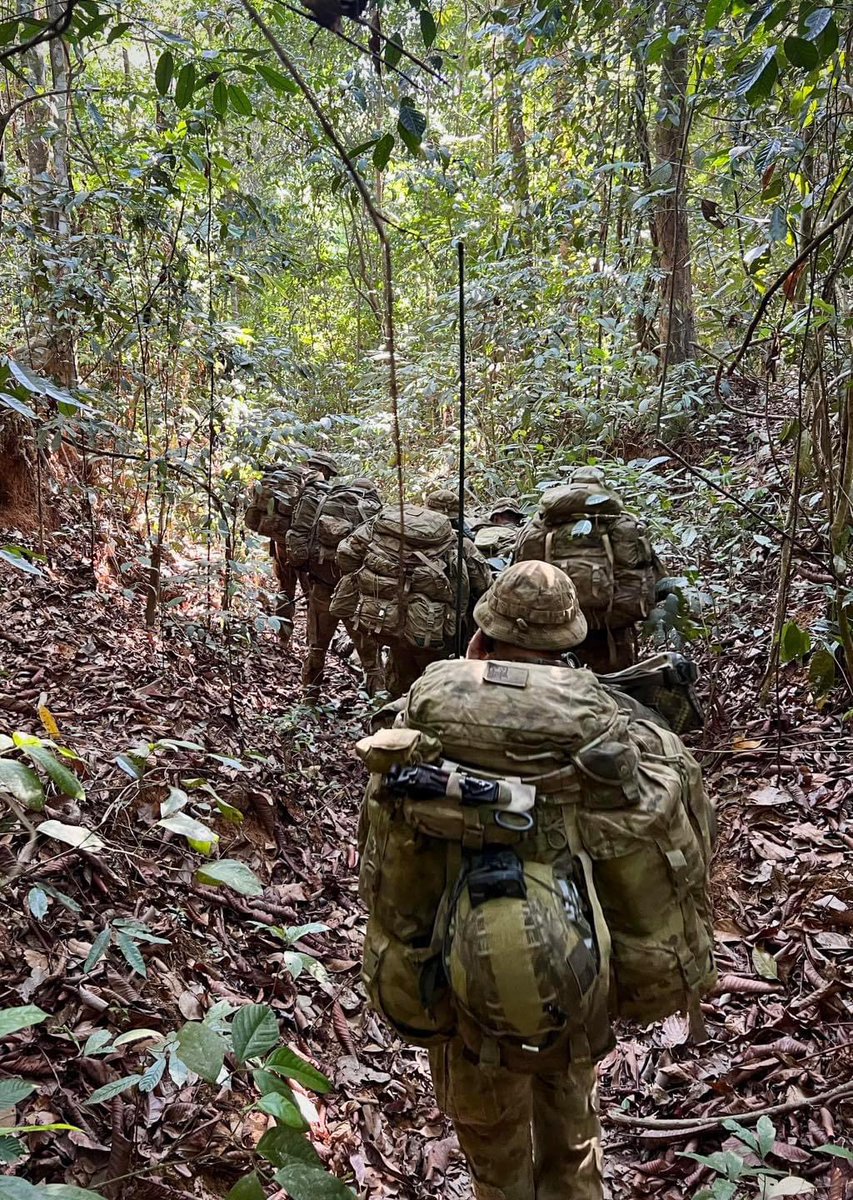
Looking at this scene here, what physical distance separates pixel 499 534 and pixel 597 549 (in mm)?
1859

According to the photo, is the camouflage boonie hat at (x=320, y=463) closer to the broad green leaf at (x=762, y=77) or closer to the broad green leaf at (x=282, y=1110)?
the broad green leaf at (x=762, y=77)

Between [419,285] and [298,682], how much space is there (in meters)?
11.2

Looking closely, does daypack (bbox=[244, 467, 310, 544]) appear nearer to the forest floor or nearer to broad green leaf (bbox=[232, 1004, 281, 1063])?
the forest floor

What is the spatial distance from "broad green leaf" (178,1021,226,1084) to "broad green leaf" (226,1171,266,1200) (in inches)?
8.7

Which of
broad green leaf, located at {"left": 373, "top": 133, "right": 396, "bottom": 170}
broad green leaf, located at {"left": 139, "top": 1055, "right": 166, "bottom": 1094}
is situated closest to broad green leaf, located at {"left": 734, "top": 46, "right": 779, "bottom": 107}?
broad green leaf, located at {"left": 373, "top": 133, "right": 396, "bottom": 170}

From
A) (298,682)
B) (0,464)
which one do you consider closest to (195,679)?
(298,682)

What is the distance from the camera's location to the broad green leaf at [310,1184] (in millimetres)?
1622

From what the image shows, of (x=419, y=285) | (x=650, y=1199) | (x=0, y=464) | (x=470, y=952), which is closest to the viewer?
(x=470, y=952)

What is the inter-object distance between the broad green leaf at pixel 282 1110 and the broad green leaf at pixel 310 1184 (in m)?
0.08

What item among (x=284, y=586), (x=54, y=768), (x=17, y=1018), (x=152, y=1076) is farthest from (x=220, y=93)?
(x=284, y=586)

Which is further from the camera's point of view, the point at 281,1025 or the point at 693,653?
the point at 693,653

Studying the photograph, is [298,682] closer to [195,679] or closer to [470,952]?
[195,679]

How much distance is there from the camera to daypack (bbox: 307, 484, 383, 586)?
7.69 meters

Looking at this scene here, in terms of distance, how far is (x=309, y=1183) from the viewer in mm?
1641
